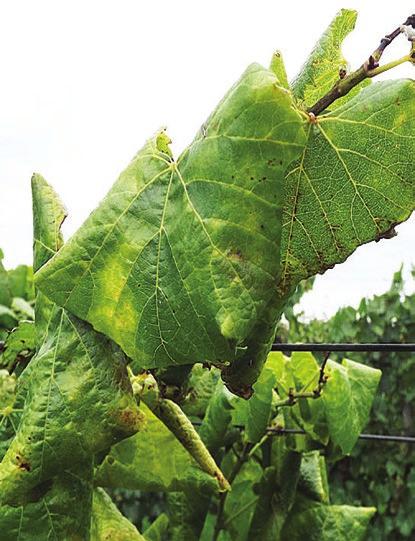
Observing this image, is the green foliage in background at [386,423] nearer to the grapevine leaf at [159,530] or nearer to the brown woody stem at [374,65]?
the grapevine leaf at [159,530]

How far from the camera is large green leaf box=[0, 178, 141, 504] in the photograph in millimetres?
831

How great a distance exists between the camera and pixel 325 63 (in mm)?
814

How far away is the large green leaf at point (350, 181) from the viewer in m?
0.72

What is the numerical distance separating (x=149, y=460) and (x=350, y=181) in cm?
61

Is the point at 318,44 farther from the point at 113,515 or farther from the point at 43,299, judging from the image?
the point at 113,515

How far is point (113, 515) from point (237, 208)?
623mm

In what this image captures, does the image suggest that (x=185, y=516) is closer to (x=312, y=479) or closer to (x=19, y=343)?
(x=312, y=479)

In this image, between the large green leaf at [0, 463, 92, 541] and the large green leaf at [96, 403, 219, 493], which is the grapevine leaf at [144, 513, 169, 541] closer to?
the large green leaf at [96, 403, 219, 493]

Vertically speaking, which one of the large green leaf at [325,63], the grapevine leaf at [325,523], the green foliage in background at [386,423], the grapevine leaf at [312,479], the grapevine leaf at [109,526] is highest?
the large green leaf at [325,63]

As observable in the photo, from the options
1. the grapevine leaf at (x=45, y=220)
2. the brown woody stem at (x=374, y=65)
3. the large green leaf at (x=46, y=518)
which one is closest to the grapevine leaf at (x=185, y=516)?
the large green leaf at (x=46, y=518)

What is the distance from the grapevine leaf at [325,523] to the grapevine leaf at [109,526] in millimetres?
456

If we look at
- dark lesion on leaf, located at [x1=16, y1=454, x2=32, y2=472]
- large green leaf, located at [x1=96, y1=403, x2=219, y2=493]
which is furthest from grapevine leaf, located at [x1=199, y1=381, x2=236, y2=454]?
dark lesion on leaf, located at [x1=16, y1=454, x2=32, y2=472]

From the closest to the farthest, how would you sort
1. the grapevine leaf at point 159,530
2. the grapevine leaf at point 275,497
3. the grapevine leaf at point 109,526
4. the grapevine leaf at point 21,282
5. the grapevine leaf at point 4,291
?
the grapevine leaf at point 109,526 < the grapevine leaf at point 275,497 < the grapevine leaf at point 159,530 < the grapevine leaf at point 4,291 < the grapevine leaf at point 21,282

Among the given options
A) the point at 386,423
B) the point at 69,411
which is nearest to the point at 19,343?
the point at 69,411
